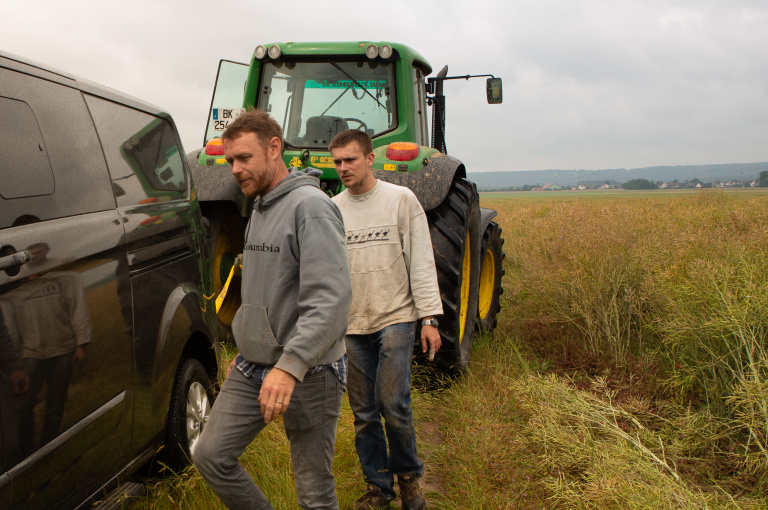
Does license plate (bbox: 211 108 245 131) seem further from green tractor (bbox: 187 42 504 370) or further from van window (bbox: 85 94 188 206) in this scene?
van window (bbox: 85 94 188 206)

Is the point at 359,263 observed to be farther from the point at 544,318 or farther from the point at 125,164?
the point at 544,318

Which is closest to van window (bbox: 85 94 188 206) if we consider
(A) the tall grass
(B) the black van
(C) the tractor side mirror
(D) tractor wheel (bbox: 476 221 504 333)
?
(B) the black van

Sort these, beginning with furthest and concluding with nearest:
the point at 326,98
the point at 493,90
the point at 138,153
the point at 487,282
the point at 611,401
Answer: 1. the point at 487,282
2. the point at 493,90
3. the point at 326,98
4. the point at 611,401
5. the point at 138,153

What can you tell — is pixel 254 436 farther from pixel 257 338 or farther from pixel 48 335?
pixel 48 335

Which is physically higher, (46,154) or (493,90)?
(493,90)

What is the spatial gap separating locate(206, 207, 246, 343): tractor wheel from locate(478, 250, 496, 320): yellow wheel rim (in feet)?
7.57

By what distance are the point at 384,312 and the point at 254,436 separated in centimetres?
101

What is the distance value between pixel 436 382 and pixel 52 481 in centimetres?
297

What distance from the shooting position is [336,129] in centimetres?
521

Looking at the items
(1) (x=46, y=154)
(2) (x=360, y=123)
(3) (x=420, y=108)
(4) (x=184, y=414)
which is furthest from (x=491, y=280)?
(1) (x=46, y=154)

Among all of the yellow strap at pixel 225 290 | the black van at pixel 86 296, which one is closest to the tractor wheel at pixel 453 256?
the yellow strap at pixel 225 290

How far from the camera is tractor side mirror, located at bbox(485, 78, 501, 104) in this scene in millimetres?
6077

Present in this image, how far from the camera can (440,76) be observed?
6.24 meters

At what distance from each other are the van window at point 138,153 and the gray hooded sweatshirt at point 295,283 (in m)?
0.77
